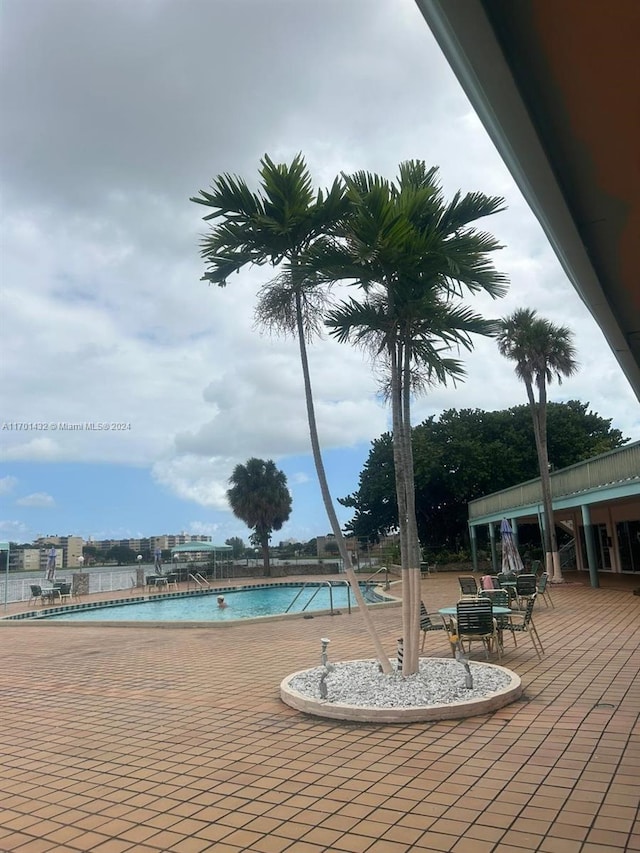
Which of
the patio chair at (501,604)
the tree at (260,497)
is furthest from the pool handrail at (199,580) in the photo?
the patio chair at (501,604)

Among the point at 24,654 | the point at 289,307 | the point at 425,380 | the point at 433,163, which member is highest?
the point at 433,163

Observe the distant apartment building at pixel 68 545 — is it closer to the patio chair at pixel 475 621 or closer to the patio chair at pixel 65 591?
the patio chair at pixel 65 591

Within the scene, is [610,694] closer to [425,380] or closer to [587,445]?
[425,380]

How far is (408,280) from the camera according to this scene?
20.2ft

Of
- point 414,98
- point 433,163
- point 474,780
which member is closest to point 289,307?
point 433,163

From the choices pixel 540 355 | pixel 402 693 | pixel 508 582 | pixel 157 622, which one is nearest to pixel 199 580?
pixel 157 622

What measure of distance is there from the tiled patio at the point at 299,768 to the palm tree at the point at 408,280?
163cm

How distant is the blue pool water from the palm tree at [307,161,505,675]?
35.4 feet

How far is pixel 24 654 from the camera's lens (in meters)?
10.2

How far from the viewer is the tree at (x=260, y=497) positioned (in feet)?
127

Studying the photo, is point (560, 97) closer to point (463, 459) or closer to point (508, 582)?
point (508, 582)

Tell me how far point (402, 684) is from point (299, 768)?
197 cm

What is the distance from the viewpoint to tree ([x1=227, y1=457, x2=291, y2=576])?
1518 inches

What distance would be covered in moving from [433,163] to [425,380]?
7.71 feet
